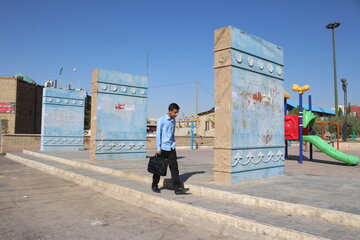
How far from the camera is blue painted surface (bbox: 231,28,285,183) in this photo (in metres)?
6.08

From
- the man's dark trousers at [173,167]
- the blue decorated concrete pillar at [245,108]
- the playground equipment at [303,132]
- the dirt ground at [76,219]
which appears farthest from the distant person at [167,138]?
the playground equipment at [303,132]

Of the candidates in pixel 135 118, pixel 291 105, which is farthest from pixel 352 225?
pixel 291 105

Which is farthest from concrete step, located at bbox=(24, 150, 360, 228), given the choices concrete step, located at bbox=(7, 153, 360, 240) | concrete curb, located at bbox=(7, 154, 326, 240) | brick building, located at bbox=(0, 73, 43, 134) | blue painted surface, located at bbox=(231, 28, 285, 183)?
brick building, located at bbox=(0, 73, 43, 134)

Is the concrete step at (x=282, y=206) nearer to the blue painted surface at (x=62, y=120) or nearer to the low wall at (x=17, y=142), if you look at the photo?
the blue painted surface at (x=62, y=120)

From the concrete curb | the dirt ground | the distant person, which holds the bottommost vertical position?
the dirt ground

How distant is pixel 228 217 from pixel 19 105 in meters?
30.4

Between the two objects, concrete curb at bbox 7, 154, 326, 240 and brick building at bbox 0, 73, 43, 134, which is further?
brick building at bbox 0, 73, 43, 134

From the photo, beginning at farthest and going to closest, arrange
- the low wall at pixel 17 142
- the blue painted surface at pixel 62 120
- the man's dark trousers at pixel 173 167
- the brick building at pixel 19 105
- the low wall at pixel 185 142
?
the brick building at pixel 19 105
the low wall at pixel 185 142
the low wall at pixel 17 142
the blue painted surface at pixel 62 120
the man's dark trousers at pixel 173 167

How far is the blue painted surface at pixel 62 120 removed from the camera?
52.3 feet

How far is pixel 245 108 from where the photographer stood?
20.7 feet

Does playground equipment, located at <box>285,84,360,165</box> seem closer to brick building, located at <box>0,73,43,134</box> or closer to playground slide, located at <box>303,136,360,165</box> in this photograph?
playground slide, located at <box>303,136,360,165</box>

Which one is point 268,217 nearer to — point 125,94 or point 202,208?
point 202,208

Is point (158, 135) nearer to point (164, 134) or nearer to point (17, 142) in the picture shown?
point (164, 134)

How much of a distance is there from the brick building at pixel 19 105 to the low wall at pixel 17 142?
8.91 m
